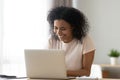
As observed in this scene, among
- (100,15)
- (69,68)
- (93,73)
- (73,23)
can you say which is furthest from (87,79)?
(100,15)

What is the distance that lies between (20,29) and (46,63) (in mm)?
1697

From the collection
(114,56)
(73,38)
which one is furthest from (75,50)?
(114,56)

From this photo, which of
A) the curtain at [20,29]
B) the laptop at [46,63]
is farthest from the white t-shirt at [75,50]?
the curtain at [20,29]

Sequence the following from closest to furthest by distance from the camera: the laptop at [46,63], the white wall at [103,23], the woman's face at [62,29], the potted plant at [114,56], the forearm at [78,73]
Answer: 1. the laptop at [46,63]
2. the forearm at [78,73]
3. the woman's face at [62,29]
4. the potted plant at [114,56]
5. the white wall at [103,23]

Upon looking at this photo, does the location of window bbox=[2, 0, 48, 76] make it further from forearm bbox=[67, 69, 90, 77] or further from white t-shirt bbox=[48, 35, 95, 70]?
forearm bbox=[67, 69, 90, 77]

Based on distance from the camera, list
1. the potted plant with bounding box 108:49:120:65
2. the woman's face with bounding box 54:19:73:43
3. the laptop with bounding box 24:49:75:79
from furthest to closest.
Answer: the potted plant with bounding box 108:49:120:65 → the woman's face with bounding box 54:19:73:43 → the laptop with bounding box 24:49:75:79

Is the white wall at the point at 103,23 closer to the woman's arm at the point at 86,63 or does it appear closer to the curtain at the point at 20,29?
the curtain at the point at 20,29

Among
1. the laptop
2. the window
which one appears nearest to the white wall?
the window

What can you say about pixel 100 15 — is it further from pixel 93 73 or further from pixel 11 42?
pixel 11 42

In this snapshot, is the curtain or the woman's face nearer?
the woman's face

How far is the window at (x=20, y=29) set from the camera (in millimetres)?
3314

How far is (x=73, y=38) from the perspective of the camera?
2.29m

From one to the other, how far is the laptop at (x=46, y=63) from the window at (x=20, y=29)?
154 centimetres

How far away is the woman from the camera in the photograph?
2.19 metres
